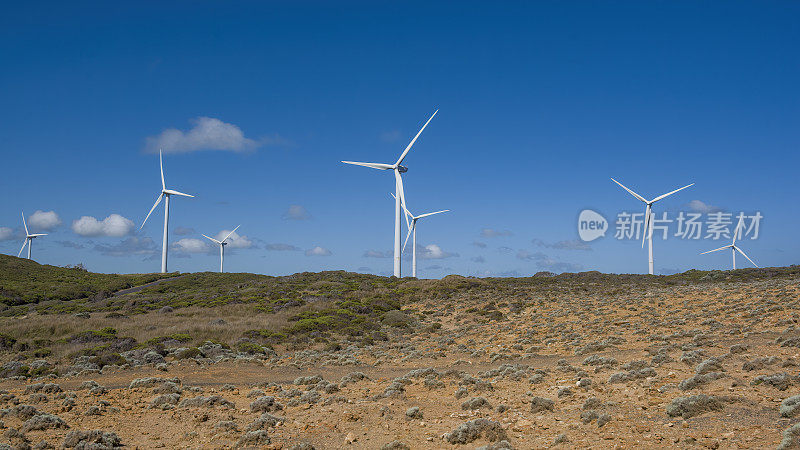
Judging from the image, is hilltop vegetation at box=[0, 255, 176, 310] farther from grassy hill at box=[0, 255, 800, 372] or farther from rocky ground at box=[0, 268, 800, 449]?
rocky ground at box=[0, 268, 800, 449]

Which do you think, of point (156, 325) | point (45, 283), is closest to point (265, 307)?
point (156, 325)

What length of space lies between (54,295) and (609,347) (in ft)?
225

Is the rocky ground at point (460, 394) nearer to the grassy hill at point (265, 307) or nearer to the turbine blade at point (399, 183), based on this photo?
the grassy hill at point (265, 307)

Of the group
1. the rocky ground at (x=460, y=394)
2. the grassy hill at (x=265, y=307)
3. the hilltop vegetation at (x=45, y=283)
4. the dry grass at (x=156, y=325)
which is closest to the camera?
the rocky ground at (x=460, y=394)

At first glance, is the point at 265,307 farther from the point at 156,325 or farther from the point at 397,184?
the point at 397,184

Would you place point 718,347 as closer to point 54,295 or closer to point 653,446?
point 653,446

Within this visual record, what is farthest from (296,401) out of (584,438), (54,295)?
(54,295)

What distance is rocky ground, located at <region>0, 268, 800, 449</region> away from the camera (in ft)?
35.9

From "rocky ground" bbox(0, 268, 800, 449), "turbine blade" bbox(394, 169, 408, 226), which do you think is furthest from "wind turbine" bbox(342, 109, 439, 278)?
"rocky ground" bbox(0, 268, 800, 449)

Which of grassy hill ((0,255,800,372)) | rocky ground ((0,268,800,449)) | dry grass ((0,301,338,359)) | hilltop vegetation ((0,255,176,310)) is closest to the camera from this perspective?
rocky ground ((0,268,800,449))

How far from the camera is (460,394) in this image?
611 inches

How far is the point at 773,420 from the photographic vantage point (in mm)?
9844

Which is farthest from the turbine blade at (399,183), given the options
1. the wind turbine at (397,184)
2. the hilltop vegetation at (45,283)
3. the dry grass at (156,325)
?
the hilltop vegetation at (45,283)

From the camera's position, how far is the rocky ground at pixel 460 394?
35.9 feet
